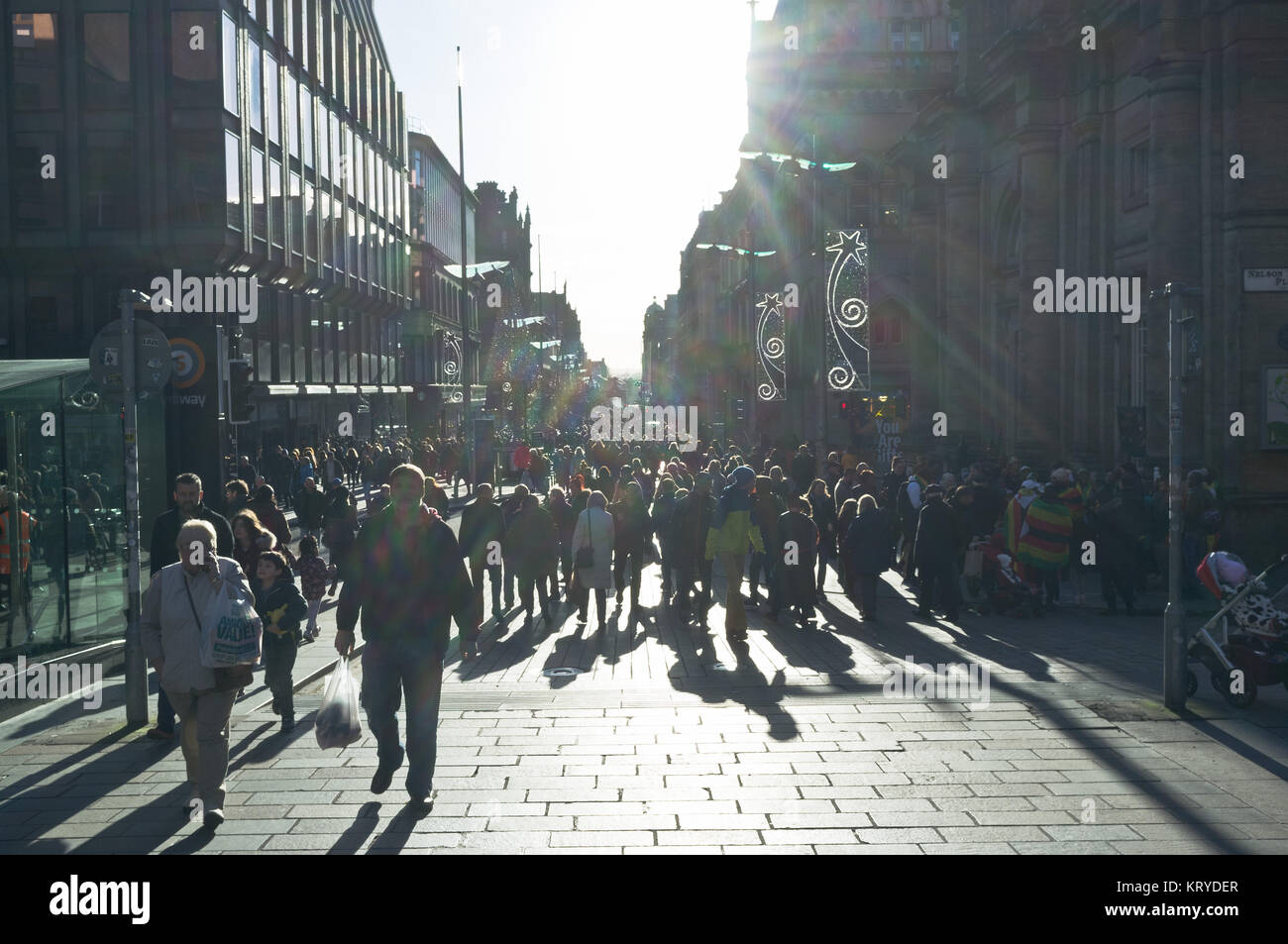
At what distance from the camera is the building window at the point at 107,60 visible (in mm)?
32938

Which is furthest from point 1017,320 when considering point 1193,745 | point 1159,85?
point 1193,745

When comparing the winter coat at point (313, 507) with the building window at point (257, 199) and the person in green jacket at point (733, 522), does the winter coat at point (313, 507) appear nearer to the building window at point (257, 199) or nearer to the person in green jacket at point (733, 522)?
the person in green jacket at point (733, 522)

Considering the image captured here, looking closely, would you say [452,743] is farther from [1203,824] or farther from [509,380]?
[509,380]

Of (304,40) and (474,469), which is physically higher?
(304,40)

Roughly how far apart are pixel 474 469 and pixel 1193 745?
1351 inches

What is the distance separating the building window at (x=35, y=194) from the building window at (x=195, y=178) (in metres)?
2.78

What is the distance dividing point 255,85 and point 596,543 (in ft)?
87.8

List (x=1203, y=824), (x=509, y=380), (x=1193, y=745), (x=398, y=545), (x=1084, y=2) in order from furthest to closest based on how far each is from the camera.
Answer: (x=509, y=380), (x=1084, y=2), (x=1193, y=745), (x=398, y=545), (x=1203, y=824)

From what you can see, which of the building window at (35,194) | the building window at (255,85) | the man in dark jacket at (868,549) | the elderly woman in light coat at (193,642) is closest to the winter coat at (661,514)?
the man in dark jacket at (868,549)

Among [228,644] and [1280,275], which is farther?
[1280,275]

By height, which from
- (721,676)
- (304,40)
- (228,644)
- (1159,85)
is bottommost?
→ (721,676)

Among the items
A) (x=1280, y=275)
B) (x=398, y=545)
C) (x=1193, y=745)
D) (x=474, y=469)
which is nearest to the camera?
(x=398, y=545)

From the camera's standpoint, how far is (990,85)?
3262 centimetres

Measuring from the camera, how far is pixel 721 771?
8.32 metres
